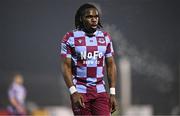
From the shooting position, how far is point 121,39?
10992 mm

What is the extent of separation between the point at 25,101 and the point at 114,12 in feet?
7.19

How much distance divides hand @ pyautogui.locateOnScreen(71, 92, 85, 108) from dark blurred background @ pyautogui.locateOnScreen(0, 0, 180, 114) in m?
6.54

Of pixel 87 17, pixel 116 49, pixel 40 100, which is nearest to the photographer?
pixel 87 17

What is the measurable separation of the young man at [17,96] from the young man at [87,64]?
6443 mm

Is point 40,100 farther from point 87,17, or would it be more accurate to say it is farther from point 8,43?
point 87,17

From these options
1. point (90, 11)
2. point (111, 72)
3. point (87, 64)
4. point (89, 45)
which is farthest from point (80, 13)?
point (111, 72)

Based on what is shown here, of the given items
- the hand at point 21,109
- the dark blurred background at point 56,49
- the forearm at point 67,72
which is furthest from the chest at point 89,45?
the hand at point 21,109

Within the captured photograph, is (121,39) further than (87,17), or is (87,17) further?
(121,39)

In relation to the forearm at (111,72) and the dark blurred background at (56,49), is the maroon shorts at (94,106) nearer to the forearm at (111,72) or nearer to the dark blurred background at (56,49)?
the forearm at (111,72)

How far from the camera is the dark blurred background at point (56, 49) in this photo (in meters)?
11.5

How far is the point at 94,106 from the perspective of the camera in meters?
4.98

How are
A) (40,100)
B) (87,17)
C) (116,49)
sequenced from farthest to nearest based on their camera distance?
(40,100)
(116,49)
(87,17)

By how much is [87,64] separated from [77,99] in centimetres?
29

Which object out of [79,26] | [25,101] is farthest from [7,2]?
[79,26]
